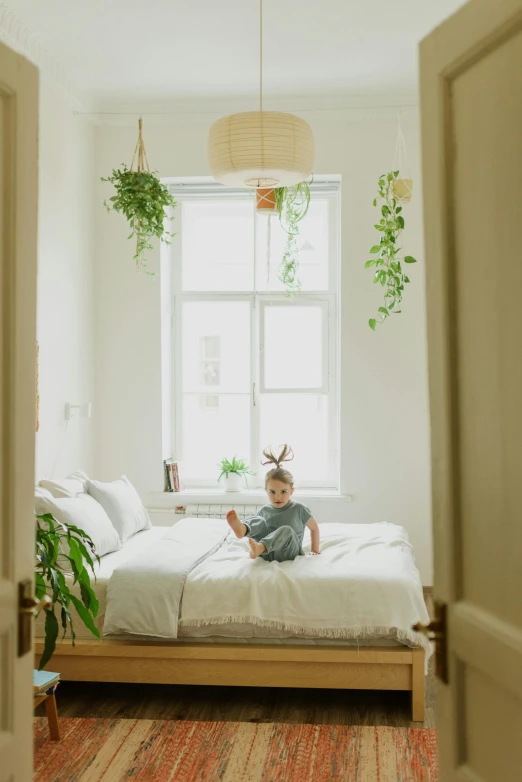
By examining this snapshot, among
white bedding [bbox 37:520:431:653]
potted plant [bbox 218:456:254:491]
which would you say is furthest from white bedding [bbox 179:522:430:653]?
potted plant [bbox 218:456:254:491]

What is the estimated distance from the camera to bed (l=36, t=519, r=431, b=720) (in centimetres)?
336

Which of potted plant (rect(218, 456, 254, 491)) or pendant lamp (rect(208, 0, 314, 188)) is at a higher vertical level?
pendant lamp (rect(208, 0, 314, 188))

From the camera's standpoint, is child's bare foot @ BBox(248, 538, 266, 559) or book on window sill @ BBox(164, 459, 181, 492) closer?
child's bare foot @ BBox(248, 538, 266, 559)

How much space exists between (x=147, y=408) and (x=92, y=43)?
2.39 metres

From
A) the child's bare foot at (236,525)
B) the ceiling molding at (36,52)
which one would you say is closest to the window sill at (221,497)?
the child's bare foot at (236,525)

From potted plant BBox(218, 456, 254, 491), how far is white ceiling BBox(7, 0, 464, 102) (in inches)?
101

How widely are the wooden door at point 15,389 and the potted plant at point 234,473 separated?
13.5 feet

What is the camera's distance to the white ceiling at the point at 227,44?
164 inches

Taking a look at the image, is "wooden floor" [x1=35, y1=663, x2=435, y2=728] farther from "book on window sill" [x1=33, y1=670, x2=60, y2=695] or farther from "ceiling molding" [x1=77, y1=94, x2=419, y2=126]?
"ceiling molding" [x1=77, y1=94, x2=419, y2=126]

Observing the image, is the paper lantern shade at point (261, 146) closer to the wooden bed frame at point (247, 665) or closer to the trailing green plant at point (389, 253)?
the trailing green plant at point (389, 253)

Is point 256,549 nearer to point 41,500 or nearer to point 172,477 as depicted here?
point 41,500

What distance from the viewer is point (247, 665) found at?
11.3ft

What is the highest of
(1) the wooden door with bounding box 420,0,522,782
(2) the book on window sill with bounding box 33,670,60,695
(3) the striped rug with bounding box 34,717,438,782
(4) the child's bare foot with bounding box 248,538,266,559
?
(1) the wooden door with bounding box 420,0,522,782

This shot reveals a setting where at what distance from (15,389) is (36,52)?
12.1 feet
